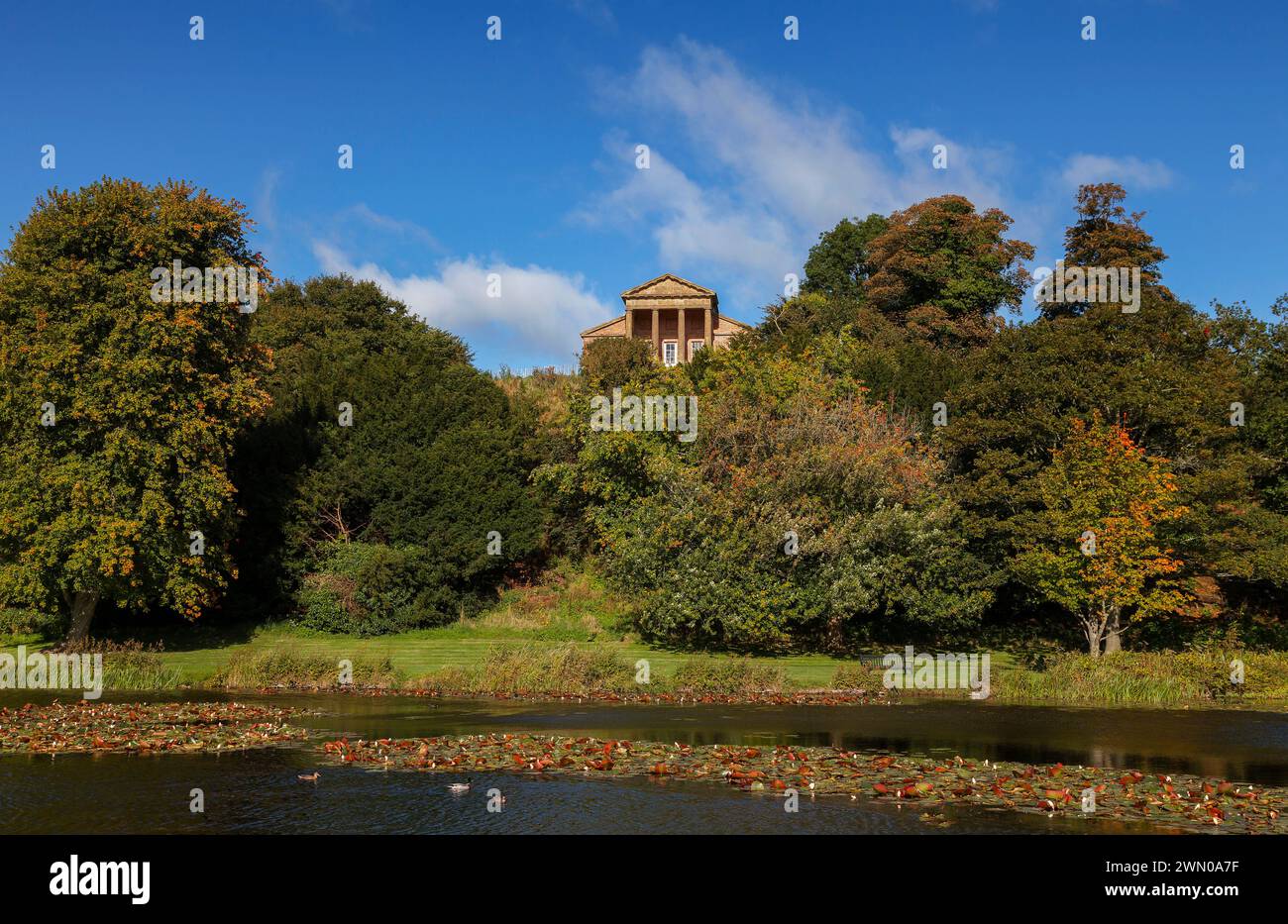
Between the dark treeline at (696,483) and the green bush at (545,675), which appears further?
the dark treeline at (696,483)

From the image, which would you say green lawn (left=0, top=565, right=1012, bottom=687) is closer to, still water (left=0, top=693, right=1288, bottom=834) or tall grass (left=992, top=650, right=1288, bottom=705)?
tall grass (left=992, top=650, right=1288, bottom=705)


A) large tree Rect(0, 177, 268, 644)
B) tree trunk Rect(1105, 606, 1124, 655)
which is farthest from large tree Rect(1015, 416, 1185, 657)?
large tree Rect(0, 177, 268, 644)

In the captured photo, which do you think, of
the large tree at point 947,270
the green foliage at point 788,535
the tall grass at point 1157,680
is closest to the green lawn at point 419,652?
the green foliage at point 788,535

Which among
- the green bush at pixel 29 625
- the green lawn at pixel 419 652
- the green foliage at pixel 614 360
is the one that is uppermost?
the green foliage at pixel 614 360

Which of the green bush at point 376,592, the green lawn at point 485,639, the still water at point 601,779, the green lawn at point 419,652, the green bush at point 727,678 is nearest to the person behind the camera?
the still water at point 601,779

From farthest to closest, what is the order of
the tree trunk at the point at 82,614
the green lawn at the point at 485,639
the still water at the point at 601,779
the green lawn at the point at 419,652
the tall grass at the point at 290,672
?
A: the tree trunk at the point at 82,614 → the green lawn at the point at 485,639 → the green lawn at the point at 419,652 → the tall grass at the point at 290,672 → the still water at the point at 601,779

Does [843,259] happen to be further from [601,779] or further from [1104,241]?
[601,779]

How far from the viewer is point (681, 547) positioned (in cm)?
4191

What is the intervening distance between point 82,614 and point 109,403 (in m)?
8.62

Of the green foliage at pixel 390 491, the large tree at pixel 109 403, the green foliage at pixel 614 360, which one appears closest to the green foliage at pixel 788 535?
the green foliage at pixel 390 491

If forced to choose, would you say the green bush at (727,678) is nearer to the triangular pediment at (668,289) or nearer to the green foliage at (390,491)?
the green foliage at (390,491)

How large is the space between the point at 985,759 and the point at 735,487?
2119cm

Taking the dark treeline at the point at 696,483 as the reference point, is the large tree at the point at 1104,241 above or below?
above

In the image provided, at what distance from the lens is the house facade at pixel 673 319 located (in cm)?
9194
